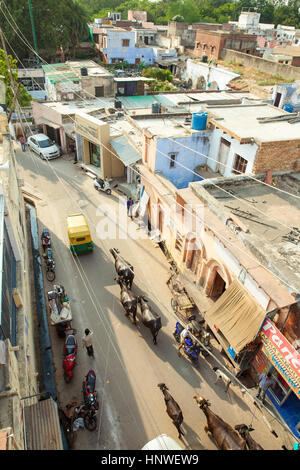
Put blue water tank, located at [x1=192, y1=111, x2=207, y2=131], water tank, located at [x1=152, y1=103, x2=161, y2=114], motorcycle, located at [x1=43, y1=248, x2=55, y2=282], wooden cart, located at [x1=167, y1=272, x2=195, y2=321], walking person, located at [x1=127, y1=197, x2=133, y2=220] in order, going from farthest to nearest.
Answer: water tank, located at [x1=152, y1=103, x2=161, y2=114], walking person, located at [x1=127, y1=197, x2=133, y2=220], blue water tank, located at [x1=192, y1=111, x2=207, y2=131], motorcycle, located at [x1=43, y1=248, x2=55, y2=282], wooden cart, located at [x1=167, y1=272, x2=195, y2=321]

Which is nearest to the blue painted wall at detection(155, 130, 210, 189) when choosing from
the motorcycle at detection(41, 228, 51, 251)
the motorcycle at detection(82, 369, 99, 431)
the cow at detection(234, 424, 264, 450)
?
the motorcycle at detection(41, 228, 51, 251)

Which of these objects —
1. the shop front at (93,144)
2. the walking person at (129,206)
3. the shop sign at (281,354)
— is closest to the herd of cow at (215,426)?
the shop sign at (281,354)

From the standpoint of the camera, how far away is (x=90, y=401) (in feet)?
32.2

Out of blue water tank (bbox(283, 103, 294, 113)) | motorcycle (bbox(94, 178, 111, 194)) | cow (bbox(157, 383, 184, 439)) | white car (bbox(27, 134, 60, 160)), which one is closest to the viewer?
cow (bbox(157, 383, 184, 439))

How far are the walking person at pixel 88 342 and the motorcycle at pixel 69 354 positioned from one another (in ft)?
1.28

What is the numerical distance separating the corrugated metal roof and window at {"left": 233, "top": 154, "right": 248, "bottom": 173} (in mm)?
11846

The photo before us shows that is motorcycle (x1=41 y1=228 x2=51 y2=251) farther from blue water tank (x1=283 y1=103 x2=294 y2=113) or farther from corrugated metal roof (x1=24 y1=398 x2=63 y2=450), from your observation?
blue water tank (x1=283 y1=103 x2=294 y2=113)

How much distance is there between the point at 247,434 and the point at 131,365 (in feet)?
14.8

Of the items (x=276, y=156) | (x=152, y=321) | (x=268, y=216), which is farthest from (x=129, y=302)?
(x=276, y=156)

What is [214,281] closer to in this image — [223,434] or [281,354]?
[281,354]

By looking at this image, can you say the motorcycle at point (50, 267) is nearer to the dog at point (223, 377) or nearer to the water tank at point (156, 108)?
the dog at point (223, 377)

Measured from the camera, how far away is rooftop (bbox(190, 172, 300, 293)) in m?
9.59

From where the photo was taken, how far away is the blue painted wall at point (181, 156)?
16.1 metres
